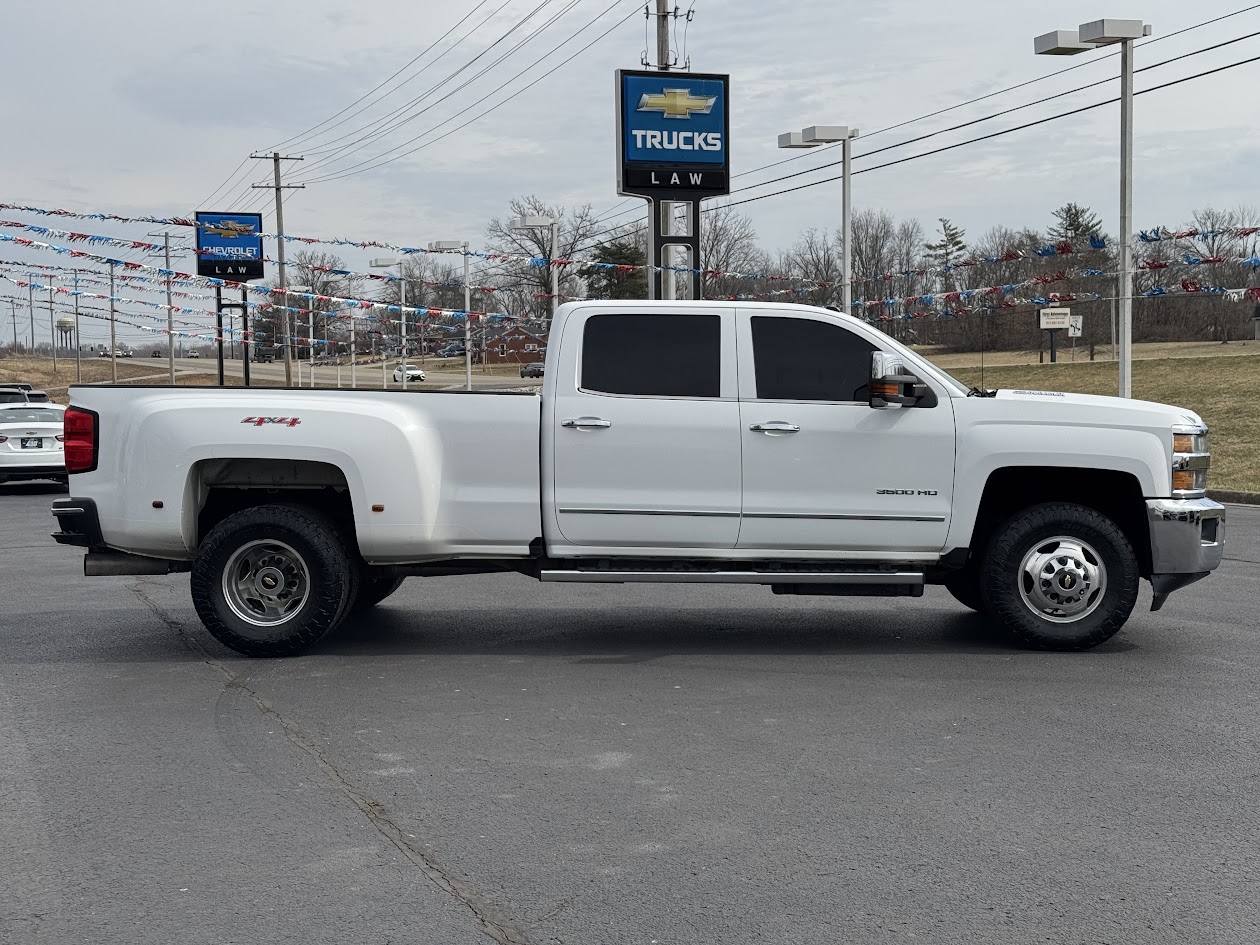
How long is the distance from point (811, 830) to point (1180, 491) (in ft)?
13.8

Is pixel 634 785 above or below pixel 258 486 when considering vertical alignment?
below

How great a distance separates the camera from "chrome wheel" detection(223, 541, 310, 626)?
26.9 ft

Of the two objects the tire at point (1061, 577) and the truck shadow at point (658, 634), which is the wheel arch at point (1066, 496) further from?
the truck shadow at point (658, 634)

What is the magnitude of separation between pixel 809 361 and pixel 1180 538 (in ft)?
7.71

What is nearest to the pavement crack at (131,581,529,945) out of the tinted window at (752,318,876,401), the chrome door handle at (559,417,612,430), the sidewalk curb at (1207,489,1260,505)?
the chrome door handle at (559,417,612,430)

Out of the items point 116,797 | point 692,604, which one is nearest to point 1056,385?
point 692,604

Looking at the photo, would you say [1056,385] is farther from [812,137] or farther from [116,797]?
[116,797]

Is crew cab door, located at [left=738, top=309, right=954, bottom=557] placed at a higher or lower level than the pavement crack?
higher

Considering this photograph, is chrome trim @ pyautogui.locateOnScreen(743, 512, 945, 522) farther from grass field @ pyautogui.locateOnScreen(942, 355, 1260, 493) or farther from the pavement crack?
grass field @ pyautogui.locateOnScreen(942, 355, 1260, 493)

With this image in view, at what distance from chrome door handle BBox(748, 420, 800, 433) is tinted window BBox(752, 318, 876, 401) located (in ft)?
0.59

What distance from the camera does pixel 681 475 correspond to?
8016mm

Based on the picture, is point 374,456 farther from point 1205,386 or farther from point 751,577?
point 1205,386

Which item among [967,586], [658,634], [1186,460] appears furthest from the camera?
[967,586]

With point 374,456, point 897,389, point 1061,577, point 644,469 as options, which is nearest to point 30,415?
point 374,456
